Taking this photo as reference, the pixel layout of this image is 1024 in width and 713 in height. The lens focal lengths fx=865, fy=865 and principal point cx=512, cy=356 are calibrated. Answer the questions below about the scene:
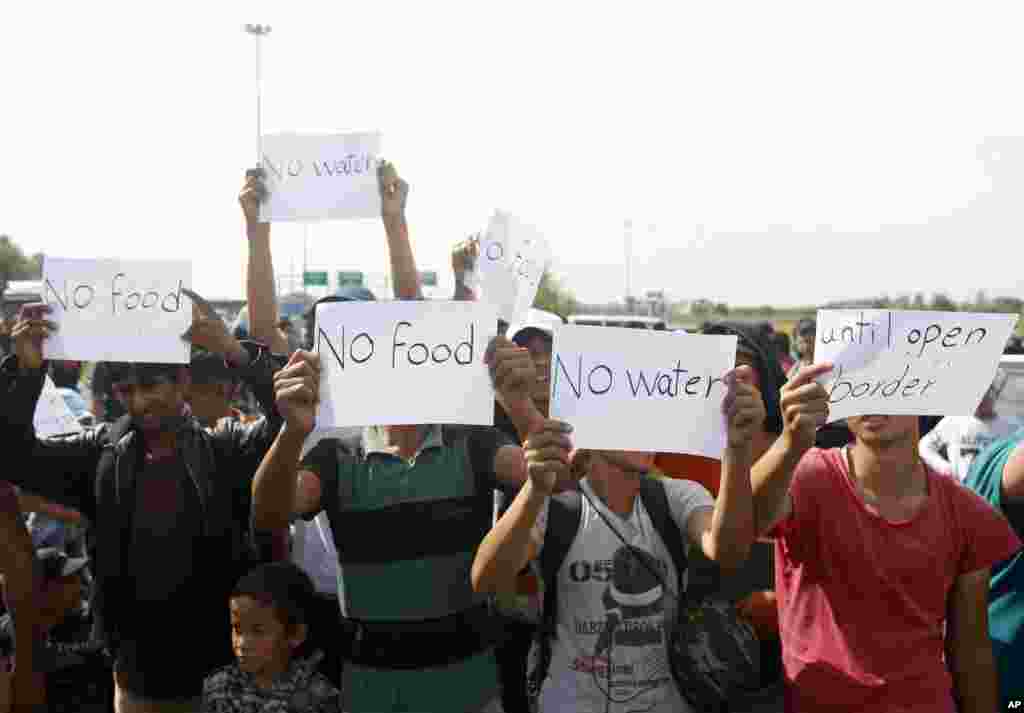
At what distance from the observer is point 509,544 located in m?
1.92

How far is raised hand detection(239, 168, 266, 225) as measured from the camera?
3.11 metres

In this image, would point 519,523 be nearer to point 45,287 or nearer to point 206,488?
point 206,488

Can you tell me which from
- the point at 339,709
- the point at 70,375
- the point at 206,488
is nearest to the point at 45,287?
the point at 206,488

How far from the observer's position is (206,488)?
2.59 m

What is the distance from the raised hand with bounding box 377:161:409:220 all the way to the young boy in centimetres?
136

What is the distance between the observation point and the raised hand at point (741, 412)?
1.92 metres

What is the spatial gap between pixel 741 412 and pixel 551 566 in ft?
1.91

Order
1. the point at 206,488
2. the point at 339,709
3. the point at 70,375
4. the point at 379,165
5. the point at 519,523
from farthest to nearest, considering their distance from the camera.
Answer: the point at 70,375, the point at 379,165, the point at 206,488, the point at 339,709, the point at 519,523

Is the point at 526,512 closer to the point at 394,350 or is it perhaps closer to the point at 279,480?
the point at 394,350

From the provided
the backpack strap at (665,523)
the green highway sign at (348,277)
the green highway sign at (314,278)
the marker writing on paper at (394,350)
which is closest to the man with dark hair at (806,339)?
the backpack strap at (665,523)

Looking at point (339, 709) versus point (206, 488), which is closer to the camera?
point (339, 709)

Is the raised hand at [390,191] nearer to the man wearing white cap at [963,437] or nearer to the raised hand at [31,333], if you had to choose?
the raised hand at [31,333]

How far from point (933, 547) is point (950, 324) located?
20.8 inches

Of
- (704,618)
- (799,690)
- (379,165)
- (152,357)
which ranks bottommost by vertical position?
(799,690)
